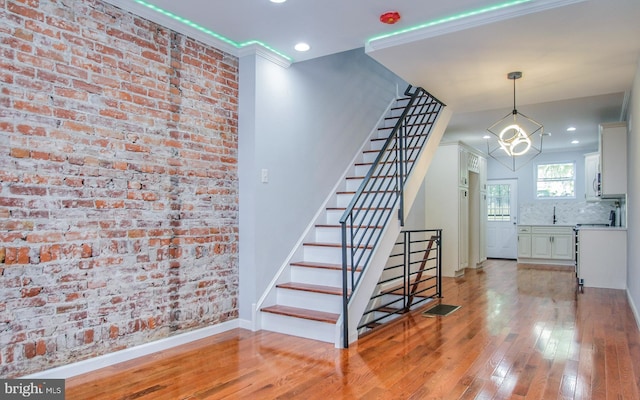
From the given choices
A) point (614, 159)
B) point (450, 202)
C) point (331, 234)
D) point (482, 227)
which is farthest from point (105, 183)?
point (482, 227)

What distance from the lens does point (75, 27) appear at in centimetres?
274

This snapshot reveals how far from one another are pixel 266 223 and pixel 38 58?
7.06 feet

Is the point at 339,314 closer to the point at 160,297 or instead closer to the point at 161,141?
the point at 160,297

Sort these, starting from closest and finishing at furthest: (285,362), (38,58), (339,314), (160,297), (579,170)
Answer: (38,58) < (285,362) < (160,297) < (339,314) < (579,170)

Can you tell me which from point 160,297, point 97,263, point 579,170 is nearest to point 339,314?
point 160,297

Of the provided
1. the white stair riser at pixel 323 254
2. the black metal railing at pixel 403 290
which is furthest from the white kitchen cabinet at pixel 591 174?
the white stair riser at pixel 323 254

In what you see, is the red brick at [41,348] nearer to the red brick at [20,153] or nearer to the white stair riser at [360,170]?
the red brick at [20,153]

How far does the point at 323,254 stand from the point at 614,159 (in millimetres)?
4872

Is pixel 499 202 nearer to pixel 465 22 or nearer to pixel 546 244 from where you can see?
pixel 546 244

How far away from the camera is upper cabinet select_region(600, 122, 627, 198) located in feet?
20.0

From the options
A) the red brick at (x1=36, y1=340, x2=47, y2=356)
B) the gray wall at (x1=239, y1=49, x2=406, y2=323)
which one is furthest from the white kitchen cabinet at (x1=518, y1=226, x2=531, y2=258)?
the red brick at (x1=36, y1=340, x2=47, y2=356)

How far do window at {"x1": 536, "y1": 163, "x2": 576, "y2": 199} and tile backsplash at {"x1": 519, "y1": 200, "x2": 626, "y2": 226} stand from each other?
0.68ft

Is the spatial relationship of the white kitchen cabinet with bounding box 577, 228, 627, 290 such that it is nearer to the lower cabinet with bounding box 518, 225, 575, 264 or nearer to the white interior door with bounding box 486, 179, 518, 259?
the lower cabinet with bounding box 518, 225, 575, 264

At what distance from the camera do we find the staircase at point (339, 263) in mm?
3443
